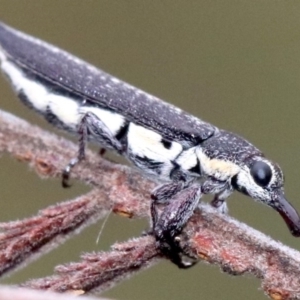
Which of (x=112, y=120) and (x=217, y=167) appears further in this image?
(x=112, y=120)

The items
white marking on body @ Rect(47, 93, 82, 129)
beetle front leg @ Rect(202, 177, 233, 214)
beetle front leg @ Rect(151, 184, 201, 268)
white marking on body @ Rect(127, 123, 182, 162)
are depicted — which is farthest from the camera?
white marking on body @ Rect(47, 93, 82, 129)

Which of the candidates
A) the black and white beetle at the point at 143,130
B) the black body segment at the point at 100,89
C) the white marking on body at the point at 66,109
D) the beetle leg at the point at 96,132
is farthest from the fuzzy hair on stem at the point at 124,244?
the white marking on body at the point at 66,109

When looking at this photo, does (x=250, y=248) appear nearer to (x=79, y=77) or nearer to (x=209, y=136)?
(x=209, y=136)

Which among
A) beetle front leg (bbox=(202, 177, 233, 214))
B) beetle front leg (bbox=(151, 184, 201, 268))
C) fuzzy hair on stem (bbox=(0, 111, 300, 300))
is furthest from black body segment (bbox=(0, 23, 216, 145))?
fuzzy hair on stem (bbox=(0, 111, 300, 300))

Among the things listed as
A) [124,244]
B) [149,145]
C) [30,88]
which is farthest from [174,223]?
[30,88]

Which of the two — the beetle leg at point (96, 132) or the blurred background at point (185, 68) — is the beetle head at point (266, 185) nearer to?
the beetle leg at point (96, 132)

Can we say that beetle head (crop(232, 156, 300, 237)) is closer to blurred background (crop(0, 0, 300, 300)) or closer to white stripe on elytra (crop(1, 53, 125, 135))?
white stripe on elytra (crop(1, 53, 125, 135))

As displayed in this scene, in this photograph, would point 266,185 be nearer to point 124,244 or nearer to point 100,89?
point 124,244
